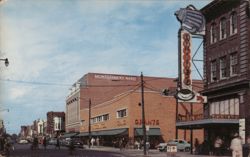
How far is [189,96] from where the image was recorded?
152ft

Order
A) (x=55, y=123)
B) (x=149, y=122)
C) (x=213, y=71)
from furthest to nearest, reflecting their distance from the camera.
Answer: (x=55, y=123)
(x=149, y=122)
(x=213, y=71)

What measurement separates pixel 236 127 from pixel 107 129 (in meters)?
47.6

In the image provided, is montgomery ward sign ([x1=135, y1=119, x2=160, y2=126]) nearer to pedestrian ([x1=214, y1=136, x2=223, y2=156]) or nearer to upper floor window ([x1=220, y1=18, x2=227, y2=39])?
pedestrian ([x1=214, y1=136, x2=223, y2=156])

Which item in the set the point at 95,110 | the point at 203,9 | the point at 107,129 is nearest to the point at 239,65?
the point at 203,9

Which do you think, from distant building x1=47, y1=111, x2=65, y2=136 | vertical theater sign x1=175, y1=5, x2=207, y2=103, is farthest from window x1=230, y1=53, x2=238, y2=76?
distant building x1=47, y1=111, x2=65, y2=136

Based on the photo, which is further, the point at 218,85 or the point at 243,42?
the point at 218,85

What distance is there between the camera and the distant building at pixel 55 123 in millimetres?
176625

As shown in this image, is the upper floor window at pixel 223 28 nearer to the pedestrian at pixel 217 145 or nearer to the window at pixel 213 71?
the window at pixel 213 71

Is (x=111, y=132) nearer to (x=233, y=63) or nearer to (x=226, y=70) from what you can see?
(x=226, y=70)

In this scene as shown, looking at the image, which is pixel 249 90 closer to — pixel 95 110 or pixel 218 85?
pixel 218 85

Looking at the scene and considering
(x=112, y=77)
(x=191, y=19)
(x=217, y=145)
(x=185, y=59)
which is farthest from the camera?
(x=112, y=77)

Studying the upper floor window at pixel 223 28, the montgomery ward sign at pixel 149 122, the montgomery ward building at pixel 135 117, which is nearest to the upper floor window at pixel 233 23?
the upper floor window at pixel 223 28

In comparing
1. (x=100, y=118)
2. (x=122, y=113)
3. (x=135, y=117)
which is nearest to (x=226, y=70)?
(x=135, y=117)

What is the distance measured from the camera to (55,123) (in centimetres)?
17812
